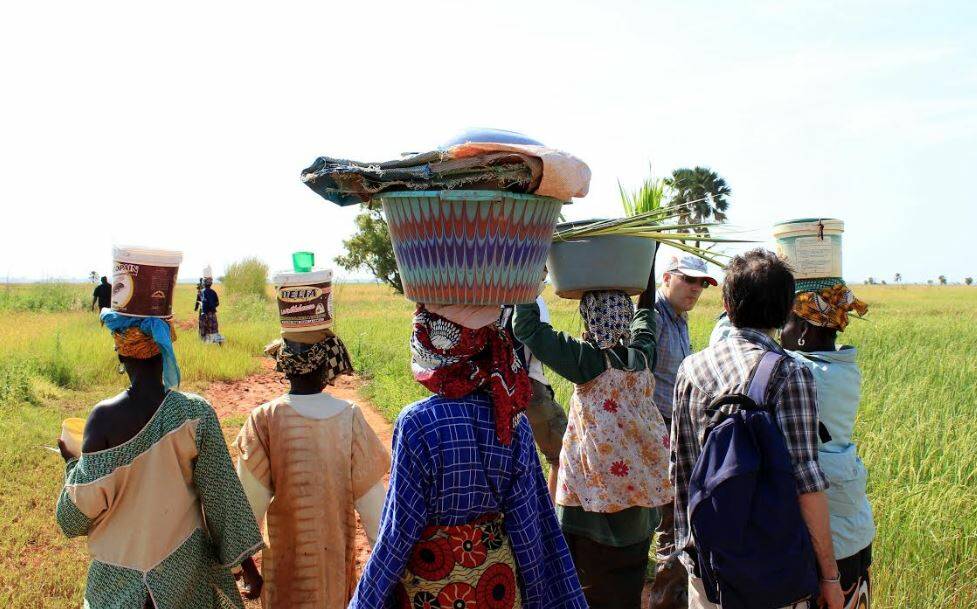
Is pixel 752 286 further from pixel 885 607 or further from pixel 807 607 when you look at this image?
pixel 885 607

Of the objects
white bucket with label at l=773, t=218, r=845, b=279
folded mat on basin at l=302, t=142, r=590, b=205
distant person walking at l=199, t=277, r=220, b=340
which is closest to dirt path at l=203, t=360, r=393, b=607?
distant person walking at l=199, t=277, r=220, b=340

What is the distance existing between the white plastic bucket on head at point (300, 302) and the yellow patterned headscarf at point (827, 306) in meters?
1.82

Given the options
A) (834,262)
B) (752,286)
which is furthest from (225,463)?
(834,262)

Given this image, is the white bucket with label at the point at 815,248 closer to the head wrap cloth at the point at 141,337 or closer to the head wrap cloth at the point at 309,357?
the head wrap cloth at the point at 309,357

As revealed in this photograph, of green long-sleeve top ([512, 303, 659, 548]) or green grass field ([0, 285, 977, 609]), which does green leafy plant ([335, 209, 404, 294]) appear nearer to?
green grass field ([0, 285, 977, 609])

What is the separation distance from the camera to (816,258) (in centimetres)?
264

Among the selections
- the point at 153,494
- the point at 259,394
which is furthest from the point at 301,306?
the point at 259,394

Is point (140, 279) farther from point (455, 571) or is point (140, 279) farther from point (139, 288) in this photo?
point (455, 571)

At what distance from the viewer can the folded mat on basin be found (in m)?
1.60

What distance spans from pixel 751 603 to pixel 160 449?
192 centimetres

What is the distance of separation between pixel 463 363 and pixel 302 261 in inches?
48.8

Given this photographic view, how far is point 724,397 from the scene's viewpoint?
2.11 metres

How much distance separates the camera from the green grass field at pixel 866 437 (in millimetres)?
3805

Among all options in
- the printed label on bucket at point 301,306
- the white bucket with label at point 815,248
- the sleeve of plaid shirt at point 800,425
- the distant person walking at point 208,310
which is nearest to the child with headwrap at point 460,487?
the sleeve of plaid shirt at point 800,425
